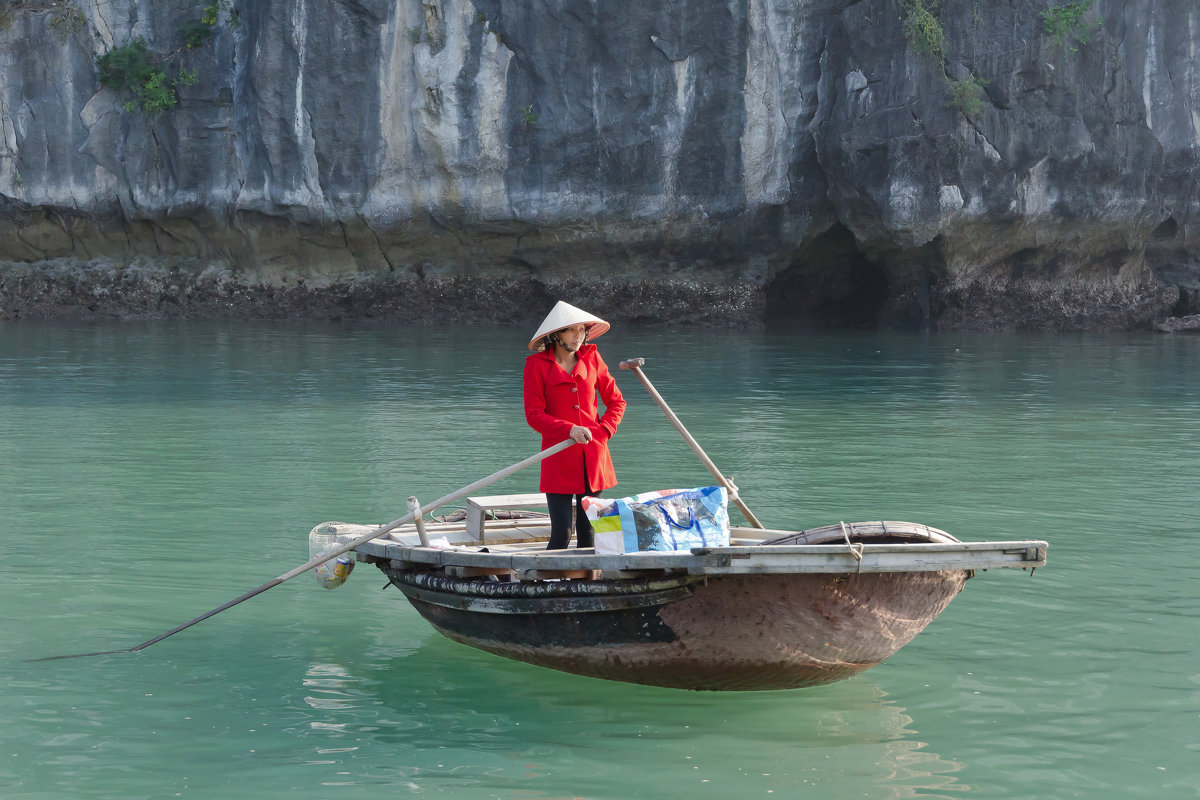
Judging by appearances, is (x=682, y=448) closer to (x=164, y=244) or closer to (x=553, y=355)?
(x=553, y=355)

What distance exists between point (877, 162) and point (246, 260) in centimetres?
1391

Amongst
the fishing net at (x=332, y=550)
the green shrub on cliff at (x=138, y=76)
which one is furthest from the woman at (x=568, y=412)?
the green shrub on cliff at (x=138, y=76)

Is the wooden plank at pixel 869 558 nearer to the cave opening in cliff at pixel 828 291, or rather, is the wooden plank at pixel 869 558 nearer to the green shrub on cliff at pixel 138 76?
the cave opening in cliff at pixel 828 291

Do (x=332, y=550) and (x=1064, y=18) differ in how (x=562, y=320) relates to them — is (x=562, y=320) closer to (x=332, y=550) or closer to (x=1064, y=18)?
(x=332, y=550)

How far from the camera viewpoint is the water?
4590 mm

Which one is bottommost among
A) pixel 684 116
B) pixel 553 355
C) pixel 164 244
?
pixel 553 355

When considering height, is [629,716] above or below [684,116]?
below

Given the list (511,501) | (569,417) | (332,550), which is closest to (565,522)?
(569,417)

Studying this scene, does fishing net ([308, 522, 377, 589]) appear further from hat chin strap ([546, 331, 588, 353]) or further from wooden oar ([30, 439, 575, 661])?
hat chin strap ([546, 331, 588, 353])

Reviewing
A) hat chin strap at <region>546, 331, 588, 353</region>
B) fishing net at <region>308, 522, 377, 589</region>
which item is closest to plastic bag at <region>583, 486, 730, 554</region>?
hat chin strap at <region>546, 331, 588, 353</region>

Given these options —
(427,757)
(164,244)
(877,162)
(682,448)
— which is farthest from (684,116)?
(427,757)

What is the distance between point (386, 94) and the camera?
88.5ft

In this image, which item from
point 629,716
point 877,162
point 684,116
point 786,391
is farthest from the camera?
point 684,116

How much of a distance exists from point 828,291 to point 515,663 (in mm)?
25127
